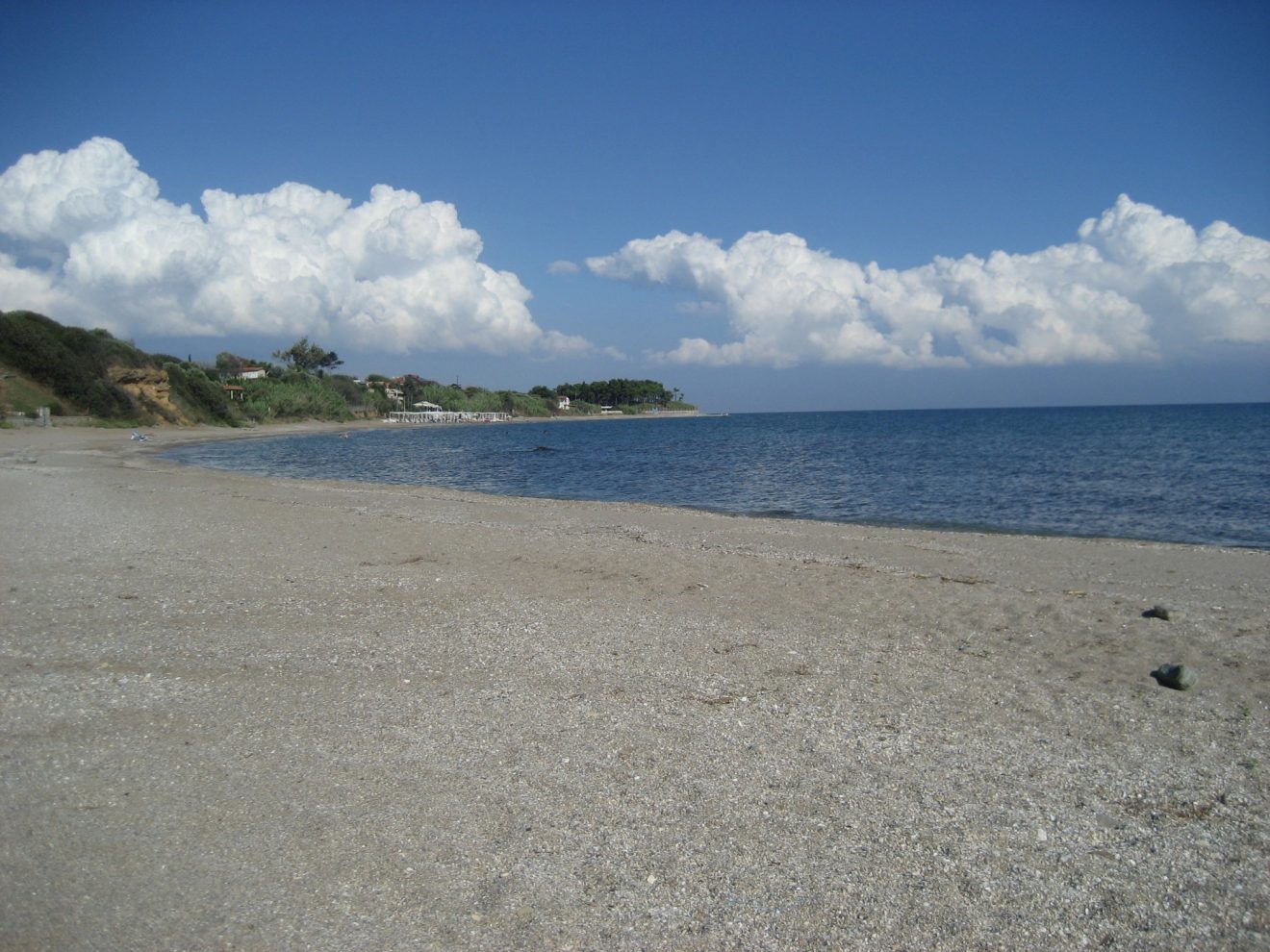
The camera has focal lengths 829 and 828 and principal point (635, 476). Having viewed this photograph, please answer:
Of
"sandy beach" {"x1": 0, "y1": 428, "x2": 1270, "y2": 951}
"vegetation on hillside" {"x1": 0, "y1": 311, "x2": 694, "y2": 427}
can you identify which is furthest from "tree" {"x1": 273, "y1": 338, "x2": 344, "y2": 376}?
"sandy beach" {"x1": 0, "y1": 428, "x2": 1270, "y2": 951}

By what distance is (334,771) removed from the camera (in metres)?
5.32

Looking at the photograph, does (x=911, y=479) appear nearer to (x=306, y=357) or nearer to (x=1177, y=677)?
(x=1177, y=677)

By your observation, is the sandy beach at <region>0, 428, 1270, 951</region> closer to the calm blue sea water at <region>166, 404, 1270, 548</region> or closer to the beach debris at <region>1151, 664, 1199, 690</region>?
the beach debris at <region>1151, 664, 1199, 690</region>

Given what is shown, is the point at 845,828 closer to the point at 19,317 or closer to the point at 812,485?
the point at 812,485

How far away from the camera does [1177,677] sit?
742cm

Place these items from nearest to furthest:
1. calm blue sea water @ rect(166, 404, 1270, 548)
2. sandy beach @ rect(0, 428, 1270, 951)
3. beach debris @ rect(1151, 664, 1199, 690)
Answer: sandy beach @ rect(0, 428, 1270, 951), beach debris @ rect(1151, 664, 1199, 690), calm blue sea water @ rect(166, 404, 1270, 548)

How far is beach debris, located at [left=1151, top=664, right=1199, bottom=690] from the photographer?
7371 millimetres

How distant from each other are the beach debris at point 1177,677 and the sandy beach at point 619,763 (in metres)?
0.09

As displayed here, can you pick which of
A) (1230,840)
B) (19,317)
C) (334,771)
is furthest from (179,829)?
(19,317)

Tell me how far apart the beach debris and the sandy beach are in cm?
9

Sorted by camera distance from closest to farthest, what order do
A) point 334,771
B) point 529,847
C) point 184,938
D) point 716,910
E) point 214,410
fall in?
1. point 184,938
2. point 716,910
3. point 529,847
4. point 334,771
5. point 214,410

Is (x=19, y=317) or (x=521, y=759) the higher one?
(x=19, y=317)

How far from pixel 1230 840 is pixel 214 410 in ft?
302

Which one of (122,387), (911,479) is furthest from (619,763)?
(122,387)
